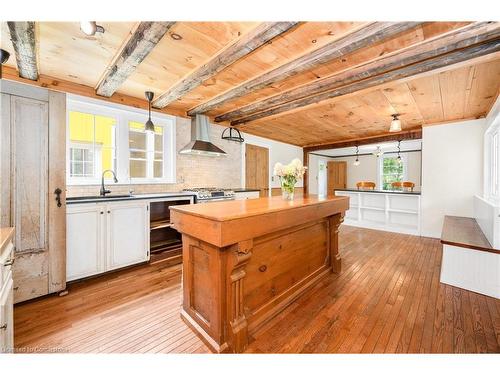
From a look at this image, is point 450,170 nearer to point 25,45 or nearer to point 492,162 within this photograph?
point 492,162

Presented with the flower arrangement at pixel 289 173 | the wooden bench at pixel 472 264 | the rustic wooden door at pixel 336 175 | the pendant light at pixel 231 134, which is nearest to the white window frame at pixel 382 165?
the rustic wooden door at pixel 336 175

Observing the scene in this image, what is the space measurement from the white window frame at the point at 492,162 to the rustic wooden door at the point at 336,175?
18.4ft

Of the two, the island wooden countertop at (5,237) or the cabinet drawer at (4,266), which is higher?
the island wooden countertop at (5,237)

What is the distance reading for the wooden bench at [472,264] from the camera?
7.48 ft

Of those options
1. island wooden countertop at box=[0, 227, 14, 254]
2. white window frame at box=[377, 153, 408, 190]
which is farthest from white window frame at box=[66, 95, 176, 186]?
white window frame at box=[377, 153, 408, 190]

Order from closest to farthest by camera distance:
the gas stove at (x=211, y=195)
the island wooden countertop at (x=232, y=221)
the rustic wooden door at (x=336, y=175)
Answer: the island wooden countertop at (x=232, y=221), the gas stove at (x=211, y=195), the rustic wooden door at (x=336, y=175)

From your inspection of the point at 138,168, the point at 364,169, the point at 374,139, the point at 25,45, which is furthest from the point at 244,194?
→ the point at 364,169

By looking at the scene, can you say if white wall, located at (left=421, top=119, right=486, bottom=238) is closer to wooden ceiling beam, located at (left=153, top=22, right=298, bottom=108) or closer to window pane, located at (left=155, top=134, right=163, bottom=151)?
wooden ceiling beam, located at (left=153, top=22, right=298, bottom=108)

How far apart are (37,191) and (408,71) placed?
4.07 metres

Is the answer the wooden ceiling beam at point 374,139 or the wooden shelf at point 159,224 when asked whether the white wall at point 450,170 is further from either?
the wooden shelf at point 159,224

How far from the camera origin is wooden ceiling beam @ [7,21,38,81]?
5.28 feet

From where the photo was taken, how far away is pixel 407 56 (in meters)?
2.05
